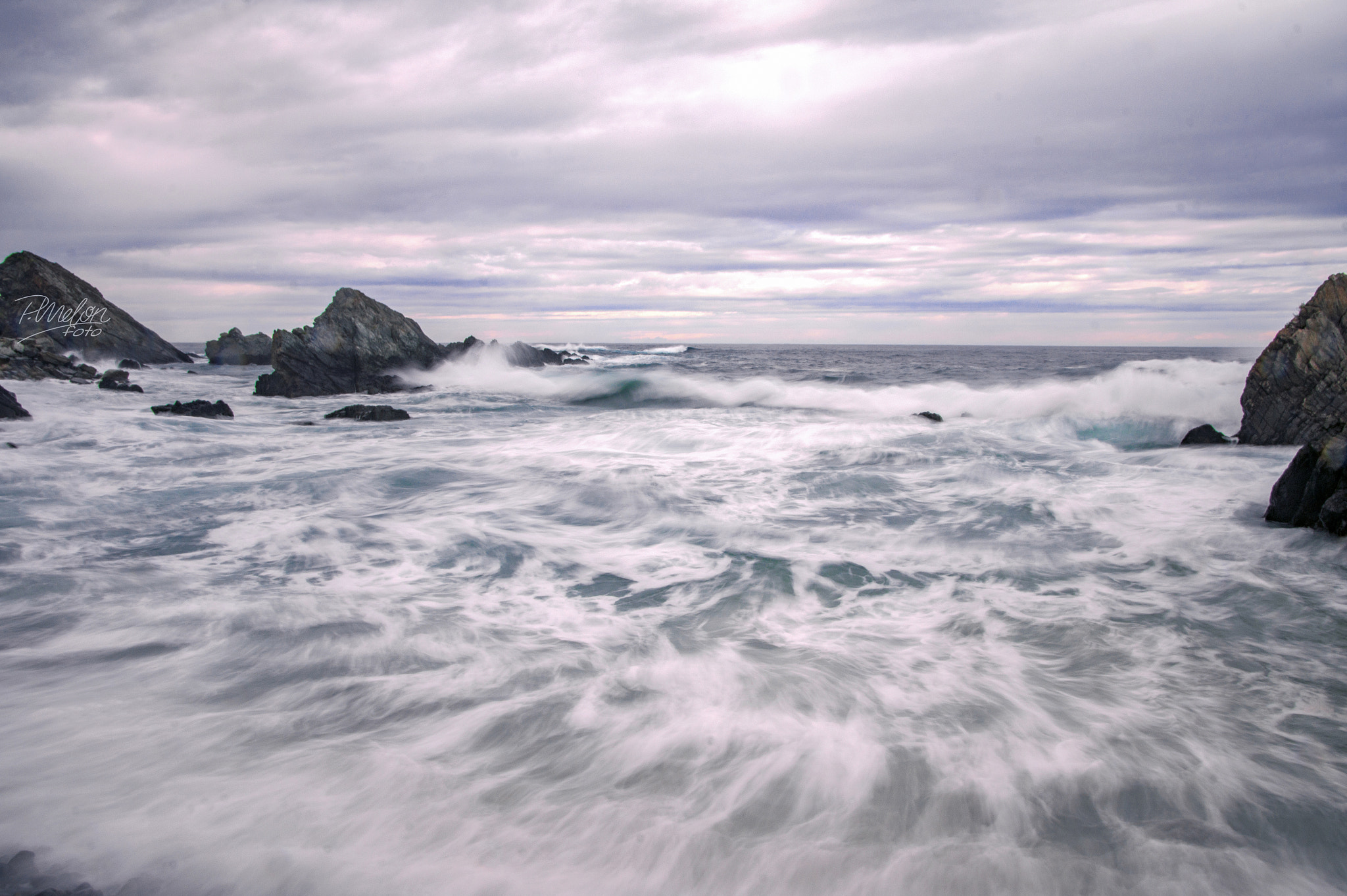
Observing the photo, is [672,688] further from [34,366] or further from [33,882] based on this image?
[34,366]

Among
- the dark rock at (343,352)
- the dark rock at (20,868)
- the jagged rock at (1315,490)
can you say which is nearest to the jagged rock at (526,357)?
the dark rock at (343,352)

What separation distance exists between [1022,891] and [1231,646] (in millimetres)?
2813

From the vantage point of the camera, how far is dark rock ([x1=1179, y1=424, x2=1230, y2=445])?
34.8 feet

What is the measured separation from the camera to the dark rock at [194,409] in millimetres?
14345

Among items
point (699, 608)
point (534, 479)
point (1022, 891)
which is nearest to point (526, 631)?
point (699, 608)

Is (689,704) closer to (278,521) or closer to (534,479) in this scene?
(278,521)

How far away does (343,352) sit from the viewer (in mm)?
22625

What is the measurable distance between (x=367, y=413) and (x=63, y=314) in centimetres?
2907

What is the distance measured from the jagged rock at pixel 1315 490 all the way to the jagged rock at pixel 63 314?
4199cm

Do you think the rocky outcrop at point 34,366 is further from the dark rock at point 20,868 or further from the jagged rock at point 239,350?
the dark rock at point 20,868

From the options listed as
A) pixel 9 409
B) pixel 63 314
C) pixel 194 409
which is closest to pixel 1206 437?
pixel 194 409

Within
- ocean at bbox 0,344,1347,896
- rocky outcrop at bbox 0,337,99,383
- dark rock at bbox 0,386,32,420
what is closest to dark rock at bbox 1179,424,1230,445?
ocean at bbox 0,344,1347,896

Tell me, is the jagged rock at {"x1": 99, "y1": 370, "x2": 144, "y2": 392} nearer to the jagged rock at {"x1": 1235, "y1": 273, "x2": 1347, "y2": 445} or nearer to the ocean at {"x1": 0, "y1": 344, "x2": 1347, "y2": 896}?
the ocean at {"x1": 0, "y1": 344, "x2": 1347, "y2": 896}

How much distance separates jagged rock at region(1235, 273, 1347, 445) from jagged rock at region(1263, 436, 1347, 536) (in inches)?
145
